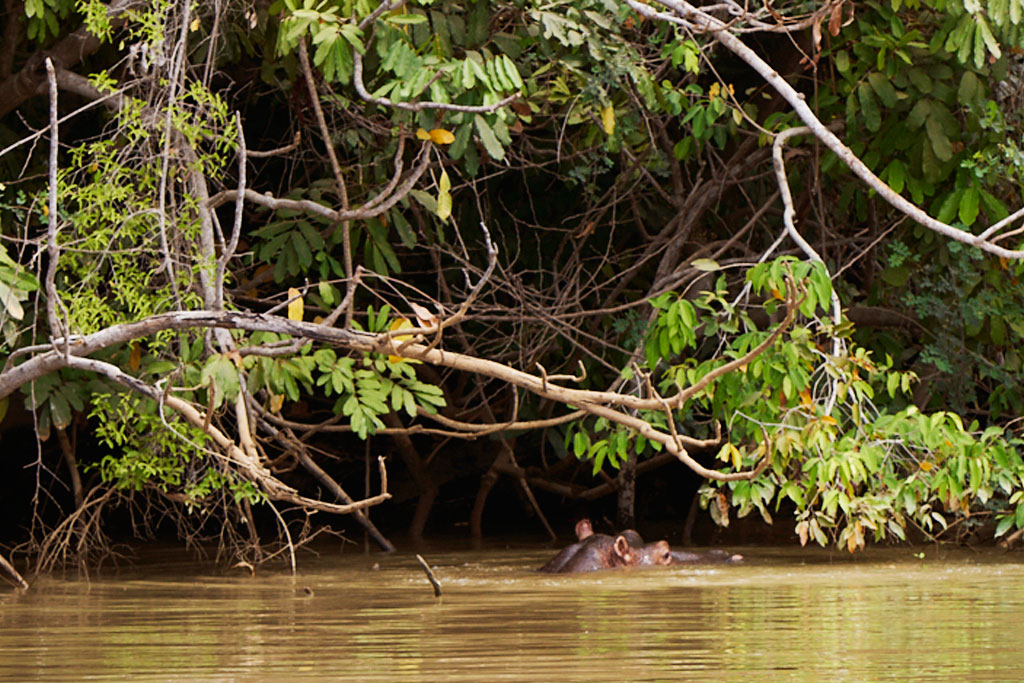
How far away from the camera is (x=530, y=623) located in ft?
17.1

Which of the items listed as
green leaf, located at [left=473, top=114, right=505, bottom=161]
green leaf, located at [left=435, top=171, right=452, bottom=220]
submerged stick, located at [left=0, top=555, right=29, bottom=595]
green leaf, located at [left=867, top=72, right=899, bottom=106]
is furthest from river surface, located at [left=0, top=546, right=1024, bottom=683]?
green leaf, located at [left=867, top=72, right=899, bottom=106]

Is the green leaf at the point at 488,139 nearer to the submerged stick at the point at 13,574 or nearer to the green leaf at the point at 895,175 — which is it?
the green leaf at the point at 895,175

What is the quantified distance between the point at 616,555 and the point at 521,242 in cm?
248

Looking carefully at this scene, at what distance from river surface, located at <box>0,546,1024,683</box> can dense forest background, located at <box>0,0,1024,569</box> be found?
1.15ft

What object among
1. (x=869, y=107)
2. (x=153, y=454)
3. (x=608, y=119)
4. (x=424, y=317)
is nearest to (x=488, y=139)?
(x=608, y=119)

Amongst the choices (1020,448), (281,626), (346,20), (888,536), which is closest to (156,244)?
(346,20)

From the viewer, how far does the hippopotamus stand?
7.47 meters

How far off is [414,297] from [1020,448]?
3.65 meters

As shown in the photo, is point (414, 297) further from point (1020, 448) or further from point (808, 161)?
point (1020, 448)

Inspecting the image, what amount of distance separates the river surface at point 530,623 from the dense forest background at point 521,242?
35 cm

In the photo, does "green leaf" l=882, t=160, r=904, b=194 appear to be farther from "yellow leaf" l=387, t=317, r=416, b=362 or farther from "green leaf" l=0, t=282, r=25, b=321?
"green leaf" l=0, t=282, r=25, b=321

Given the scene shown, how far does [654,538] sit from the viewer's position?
10445 millimetres

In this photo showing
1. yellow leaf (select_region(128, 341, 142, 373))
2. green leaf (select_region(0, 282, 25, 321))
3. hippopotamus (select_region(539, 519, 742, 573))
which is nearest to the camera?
green leaf (select_region(0, 282, 25, 321))

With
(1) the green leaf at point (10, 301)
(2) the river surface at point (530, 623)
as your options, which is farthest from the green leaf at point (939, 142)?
(1) the green leaf at point (10, 301)
